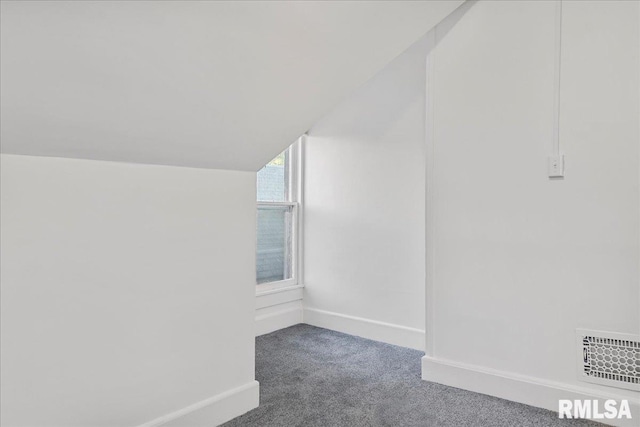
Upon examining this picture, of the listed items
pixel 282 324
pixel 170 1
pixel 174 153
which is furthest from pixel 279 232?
pixel 170 1

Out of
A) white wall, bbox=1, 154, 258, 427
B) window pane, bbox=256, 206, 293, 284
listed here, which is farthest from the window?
white wall, bbox=1, 154, 258, 427

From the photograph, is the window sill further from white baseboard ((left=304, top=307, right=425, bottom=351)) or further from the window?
white baseboard ((left=304, top=307, right=425, bottom=351))

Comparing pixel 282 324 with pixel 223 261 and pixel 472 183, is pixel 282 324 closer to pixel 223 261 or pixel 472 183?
pixel 223 261

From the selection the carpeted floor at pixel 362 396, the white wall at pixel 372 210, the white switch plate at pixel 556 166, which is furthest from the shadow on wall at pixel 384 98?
the carpeted floor at pixel 362 396

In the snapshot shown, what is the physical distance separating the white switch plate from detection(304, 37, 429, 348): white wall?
3.41 ft

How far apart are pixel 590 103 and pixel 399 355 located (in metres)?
1.87

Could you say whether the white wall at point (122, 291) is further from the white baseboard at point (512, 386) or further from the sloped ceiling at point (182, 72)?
the white baseboard at point (512, 386)

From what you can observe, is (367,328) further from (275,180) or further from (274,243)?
(275,180)

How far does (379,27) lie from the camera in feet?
6.34

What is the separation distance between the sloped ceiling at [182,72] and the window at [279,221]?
58.5 inches

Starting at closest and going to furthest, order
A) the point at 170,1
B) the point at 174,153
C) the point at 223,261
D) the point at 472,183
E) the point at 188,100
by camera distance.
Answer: the point at 170,1 < the point at 188,100 < the point at 174,153 < the point at 223,261 < the point at 472,183

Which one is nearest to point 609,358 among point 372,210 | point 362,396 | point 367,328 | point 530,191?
point 530,191

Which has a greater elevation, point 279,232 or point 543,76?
point 543,76

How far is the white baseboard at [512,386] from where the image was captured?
196 centimetres
